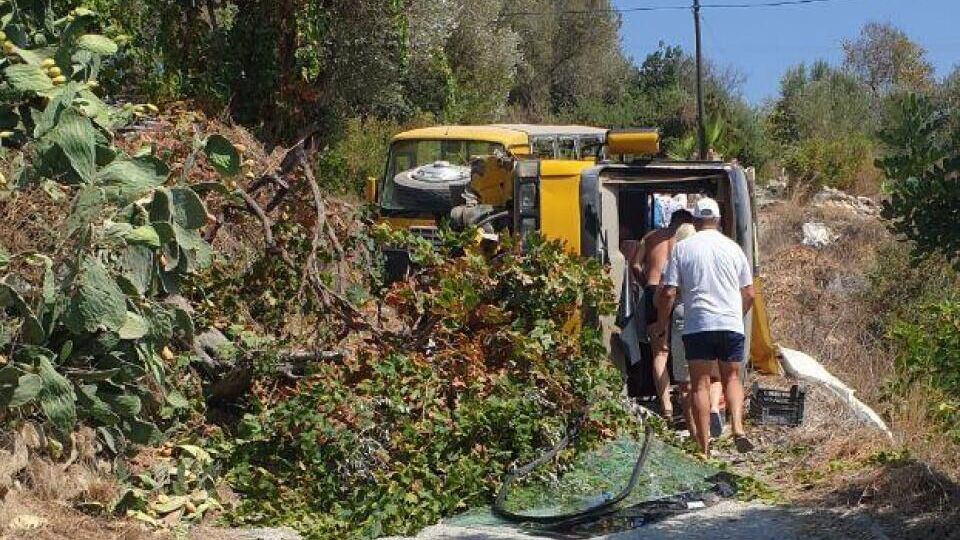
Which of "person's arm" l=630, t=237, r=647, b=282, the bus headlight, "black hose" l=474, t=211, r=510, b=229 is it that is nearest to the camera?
the bus headlight

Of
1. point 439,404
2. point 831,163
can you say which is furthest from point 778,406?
point 831,163

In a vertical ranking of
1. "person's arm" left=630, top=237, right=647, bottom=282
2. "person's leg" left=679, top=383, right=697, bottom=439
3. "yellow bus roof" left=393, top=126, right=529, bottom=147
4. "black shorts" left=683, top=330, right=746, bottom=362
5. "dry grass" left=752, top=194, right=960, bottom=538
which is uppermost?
"yellow bus roof" left=393, top=126, right=529, bottom=147

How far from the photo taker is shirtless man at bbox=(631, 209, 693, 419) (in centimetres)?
981

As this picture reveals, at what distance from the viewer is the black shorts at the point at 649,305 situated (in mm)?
10047

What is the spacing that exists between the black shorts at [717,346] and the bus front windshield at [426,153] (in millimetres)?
6597

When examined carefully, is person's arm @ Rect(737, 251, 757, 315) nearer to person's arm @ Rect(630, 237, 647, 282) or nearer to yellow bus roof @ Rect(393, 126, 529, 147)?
person's arm @ Rect(630, 237, 647, 282)

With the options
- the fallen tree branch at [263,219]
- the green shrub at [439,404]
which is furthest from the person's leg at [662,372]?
the fallen tree branch at [263,219]

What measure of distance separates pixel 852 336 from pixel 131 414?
9433 mm

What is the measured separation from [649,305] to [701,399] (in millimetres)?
1490

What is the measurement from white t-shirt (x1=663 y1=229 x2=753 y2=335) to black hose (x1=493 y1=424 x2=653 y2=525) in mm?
952

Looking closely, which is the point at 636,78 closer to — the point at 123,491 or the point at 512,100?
the point at 512,100

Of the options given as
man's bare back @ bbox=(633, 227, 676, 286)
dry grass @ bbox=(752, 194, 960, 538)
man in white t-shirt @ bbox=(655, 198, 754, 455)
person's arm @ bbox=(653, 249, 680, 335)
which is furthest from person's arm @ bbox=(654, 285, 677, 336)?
dry grass @ bbox=(752, 194, 960, 538)

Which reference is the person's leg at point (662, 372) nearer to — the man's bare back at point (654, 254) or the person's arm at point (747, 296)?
the man's bare back at point (654, 254)

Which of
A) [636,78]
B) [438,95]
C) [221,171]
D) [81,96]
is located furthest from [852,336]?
[636,78]
